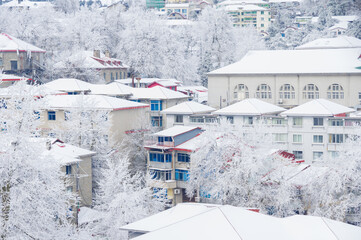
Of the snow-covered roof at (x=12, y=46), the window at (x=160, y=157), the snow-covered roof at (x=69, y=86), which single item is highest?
the snow-covered roof at (x=12, y=46)

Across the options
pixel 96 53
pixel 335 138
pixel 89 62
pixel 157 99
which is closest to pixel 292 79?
pixel 157 99

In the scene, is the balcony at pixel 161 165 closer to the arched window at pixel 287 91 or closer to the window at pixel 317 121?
the window at pixel 317 121

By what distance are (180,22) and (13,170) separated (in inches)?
4342

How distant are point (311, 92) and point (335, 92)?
7.69 feet

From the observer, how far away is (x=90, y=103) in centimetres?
4384

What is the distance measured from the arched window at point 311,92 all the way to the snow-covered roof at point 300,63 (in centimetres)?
141

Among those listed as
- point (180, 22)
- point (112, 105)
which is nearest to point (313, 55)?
point (112, 105)

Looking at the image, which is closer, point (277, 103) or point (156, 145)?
point (156, 145)

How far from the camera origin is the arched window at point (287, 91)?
5812cm

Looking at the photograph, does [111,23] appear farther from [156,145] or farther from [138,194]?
[138,194]

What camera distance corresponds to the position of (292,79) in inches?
2285

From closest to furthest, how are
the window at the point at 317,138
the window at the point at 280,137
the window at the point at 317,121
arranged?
1. the window at the point at 317,138
2. the window at the point at 317,121
3. the window at the point at 280,137

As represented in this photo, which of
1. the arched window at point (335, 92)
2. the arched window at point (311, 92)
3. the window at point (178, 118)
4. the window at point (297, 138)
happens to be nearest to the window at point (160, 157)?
the window at point (178, 118)

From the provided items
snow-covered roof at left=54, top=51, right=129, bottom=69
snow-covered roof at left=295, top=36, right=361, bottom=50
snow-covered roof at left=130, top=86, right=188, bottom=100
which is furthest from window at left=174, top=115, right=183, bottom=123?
snow-covered roof at left=295, top=36, right=361, bottom=50
